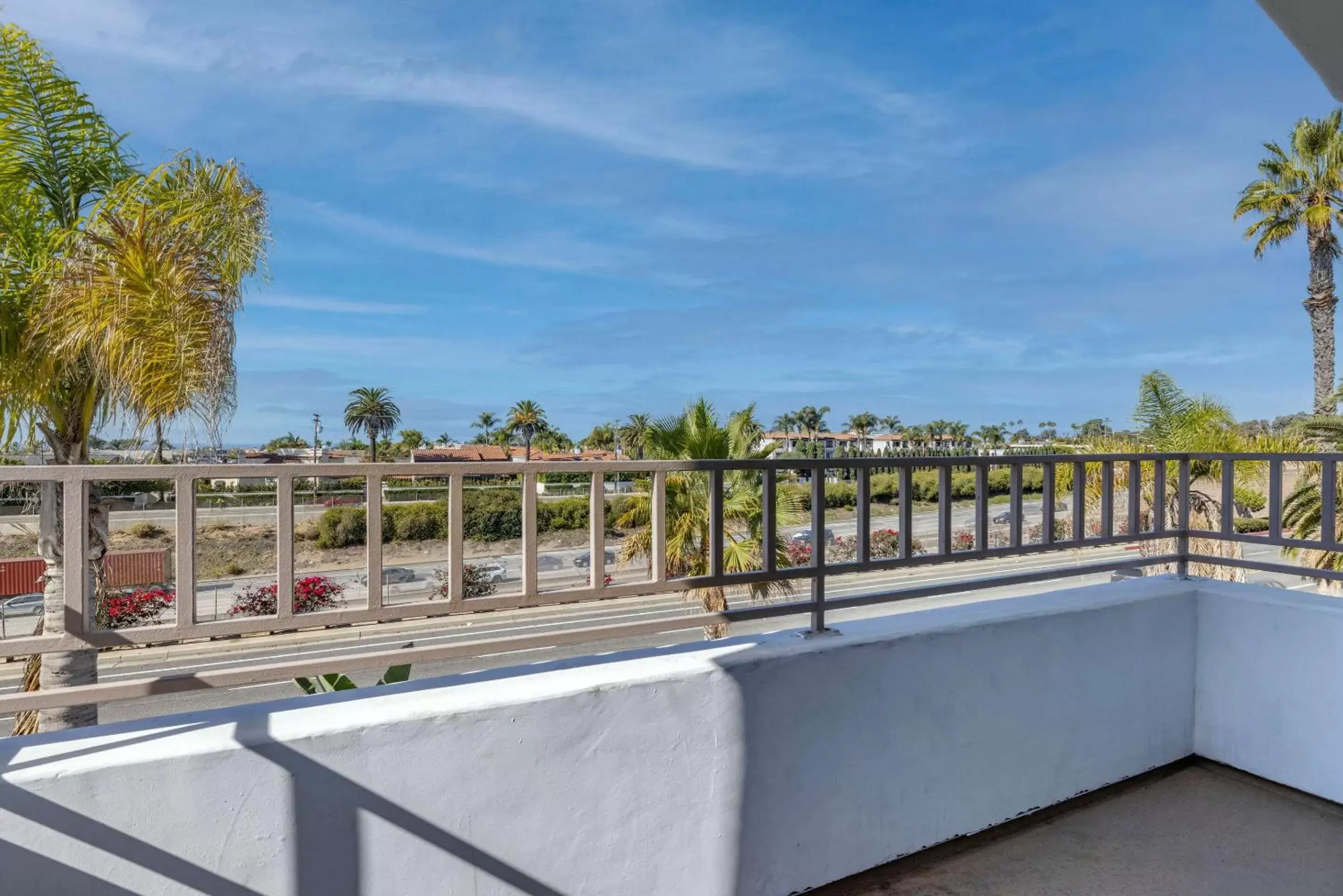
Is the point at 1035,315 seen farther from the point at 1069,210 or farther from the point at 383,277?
the point at 383,277

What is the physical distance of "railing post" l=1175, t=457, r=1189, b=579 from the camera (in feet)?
8.97

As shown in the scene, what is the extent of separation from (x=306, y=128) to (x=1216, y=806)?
53102 mm

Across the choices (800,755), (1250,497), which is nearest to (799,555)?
(800,755)

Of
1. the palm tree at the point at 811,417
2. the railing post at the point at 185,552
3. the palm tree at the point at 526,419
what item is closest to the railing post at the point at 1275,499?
the railing post at the point at 185,552

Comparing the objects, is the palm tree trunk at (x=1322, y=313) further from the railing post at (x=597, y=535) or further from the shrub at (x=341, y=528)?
the shrub at (x=341, y=528)

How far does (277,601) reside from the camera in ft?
4.48

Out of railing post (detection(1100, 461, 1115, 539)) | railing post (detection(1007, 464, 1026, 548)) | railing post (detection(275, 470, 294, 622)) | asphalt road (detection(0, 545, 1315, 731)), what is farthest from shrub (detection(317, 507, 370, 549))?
asphalt road (detection(0, 545, 1315, 731))

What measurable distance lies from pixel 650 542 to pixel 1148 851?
1820 millimetres

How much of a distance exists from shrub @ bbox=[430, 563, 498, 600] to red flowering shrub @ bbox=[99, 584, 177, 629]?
0.54m

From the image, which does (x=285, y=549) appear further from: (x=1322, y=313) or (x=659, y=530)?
(x=1322, y=313)

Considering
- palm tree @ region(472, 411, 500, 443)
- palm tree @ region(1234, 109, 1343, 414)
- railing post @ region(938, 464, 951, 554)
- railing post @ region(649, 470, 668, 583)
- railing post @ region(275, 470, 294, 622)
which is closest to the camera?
railing post @ region(275, 470, 294, 622)

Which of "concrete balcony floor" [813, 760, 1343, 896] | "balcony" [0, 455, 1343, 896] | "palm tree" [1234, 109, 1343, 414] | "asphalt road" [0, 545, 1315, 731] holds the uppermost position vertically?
"palm tree" [1234, 109, 1343, 414]

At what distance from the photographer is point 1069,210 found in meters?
50.1

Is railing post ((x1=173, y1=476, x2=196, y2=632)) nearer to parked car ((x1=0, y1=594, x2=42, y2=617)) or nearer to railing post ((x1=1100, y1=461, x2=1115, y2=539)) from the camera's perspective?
parked car ((x1=0, y1=594, x2=42, y2=617))
